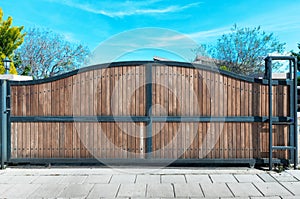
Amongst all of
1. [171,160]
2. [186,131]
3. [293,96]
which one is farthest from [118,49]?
[293,96]

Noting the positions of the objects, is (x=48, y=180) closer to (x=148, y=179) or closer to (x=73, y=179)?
(x=73, y=179)

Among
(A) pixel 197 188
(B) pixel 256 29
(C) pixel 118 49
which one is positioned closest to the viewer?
(A) pixel 197 188

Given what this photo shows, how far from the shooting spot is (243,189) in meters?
3.08

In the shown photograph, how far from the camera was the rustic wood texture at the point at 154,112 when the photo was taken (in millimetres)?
3979

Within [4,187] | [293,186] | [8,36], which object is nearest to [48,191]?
[4,187]

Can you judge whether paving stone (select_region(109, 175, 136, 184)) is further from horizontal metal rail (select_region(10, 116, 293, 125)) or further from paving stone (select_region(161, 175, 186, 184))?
horizontal metal rail (select_region(10, 116, 293, 125))

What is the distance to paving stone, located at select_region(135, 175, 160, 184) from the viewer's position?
11.0 feet

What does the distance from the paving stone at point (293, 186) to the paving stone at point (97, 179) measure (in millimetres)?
2487

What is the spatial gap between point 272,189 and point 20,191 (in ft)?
10.9

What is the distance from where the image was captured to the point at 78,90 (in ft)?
13.3

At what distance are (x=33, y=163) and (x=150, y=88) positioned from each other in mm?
2440

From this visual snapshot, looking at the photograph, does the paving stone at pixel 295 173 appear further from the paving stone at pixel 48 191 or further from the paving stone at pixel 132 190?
the paving stone at pixel 48 191

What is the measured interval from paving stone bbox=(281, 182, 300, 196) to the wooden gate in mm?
704

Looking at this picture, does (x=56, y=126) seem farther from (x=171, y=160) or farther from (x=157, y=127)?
(x=171, y=160)
